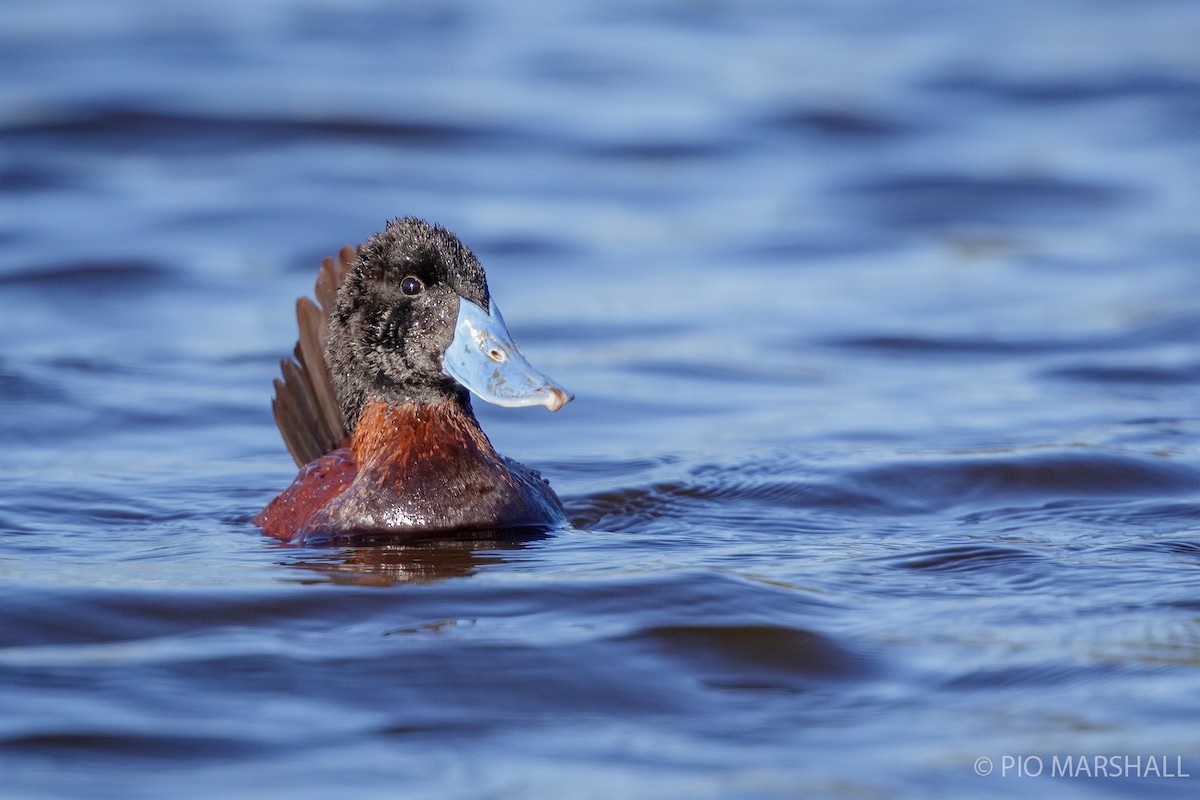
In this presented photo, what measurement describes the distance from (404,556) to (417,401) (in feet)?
2.31

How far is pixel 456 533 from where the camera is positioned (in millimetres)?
6957

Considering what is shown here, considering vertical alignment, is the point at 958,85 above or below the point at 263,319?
above

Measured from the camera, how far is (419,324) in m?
7.11

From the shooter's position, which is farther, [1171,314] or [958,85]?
[958,85]

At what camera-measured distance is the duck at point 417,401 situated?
22.8ft

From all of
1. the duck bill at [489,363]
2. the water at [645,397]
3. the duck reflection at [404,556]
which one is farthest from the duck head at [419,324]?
the water at [645,397]

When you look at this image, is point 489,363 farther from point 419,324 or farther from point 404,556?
point 404,556

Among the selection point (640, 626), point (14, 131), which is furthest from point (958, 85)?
point (640, 626)

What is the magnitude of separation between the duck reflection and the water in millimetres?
29

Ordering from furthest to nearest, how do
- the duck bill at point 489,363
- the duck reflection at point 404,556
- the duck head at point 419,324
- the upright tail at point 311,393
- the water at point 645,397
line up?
the upright tail at point 311,393, the duck head at point 419,324, the duck bill at point 489,363, the duck reflection at point 404,556, the water at point 645,397

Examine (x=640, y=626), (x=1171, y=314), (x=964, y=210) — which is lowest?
(x=640, y=626)

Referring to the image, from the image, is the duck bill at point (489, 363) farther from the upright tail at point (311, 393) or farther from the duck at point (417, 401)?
the upright tail at point (311, 393)

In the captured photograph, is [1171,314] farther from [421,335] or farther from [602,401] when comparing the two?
[421,335]

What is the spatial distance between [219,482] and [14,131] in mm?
9583
